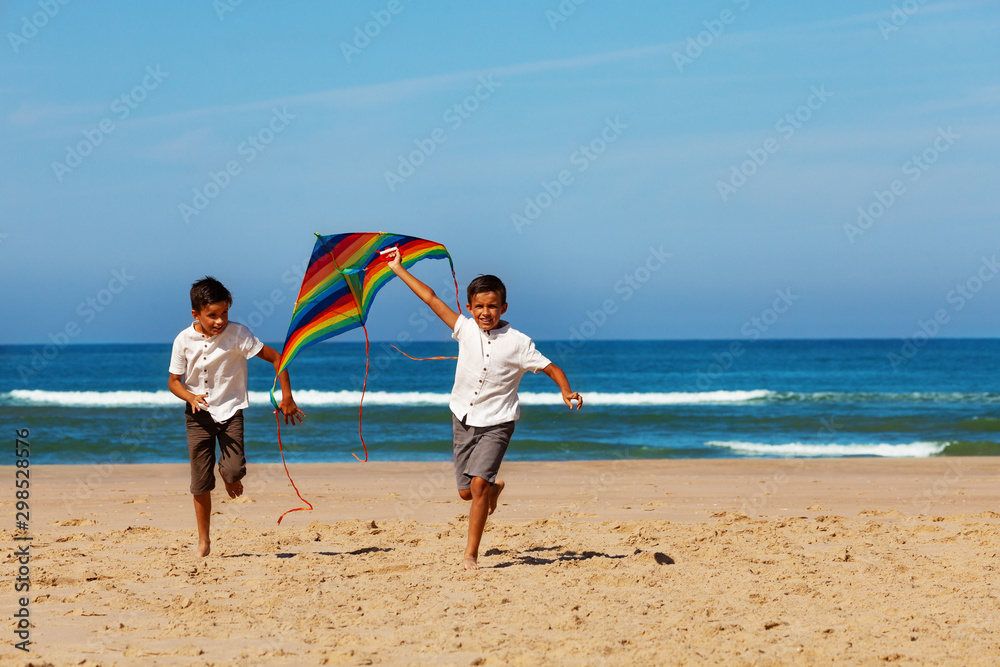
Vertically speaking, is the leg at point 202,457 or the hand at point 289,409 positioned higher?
the hand at point 289,409

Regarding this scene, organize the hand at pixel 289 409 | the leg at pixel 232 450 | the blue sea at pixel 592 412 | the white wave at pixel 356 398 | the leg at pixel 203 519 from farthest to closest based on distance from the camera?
the white wave at pixel 356 398 → the blue sea at pixel 592 412 → the leg at pixel 203 519 → the leg at pixel 232 450 → the hand at pixel 289 409

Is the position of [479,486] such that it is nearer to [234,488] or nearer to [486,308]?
[486,308]

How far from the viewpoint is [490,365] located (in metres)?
4.95

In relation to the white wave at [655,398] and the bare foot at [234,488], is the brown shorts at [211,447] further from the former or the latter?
the white wave at [655,398]

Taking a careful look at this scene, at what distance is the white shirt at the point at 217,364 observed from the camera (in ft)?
17.1

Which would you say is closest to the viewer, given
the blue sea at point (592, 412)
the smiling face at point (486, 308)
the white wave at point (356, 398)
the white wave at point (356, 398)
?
the smiling face at point (486, 308)

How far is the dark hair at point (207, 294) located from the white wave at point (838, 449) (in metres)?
11.3

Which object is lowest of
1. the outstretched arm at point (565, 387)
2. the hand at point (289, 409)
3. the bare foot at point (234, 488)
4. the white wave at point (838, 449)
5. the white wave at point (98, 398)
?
the bare foot at point (234, 488)

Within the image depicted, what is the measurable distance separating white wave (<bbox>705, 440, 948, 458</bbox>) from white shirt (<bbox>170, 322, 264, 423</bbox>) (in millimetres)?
11076

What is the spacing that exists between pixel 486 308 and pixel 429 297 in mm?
354

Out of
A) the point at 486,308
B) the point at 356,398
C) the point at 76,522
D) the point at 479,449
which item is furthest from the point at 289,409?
the point at 356,398

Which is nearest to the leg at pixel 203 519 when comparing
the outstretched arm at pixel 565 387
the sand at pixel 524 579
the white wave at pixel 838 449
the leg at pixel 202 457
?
the leg at pixel 202 457

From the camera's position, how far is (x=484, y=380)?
4.96 meters

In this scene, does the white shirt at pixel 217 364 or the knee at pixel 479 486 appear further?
the white shirt at pixel 217 364
